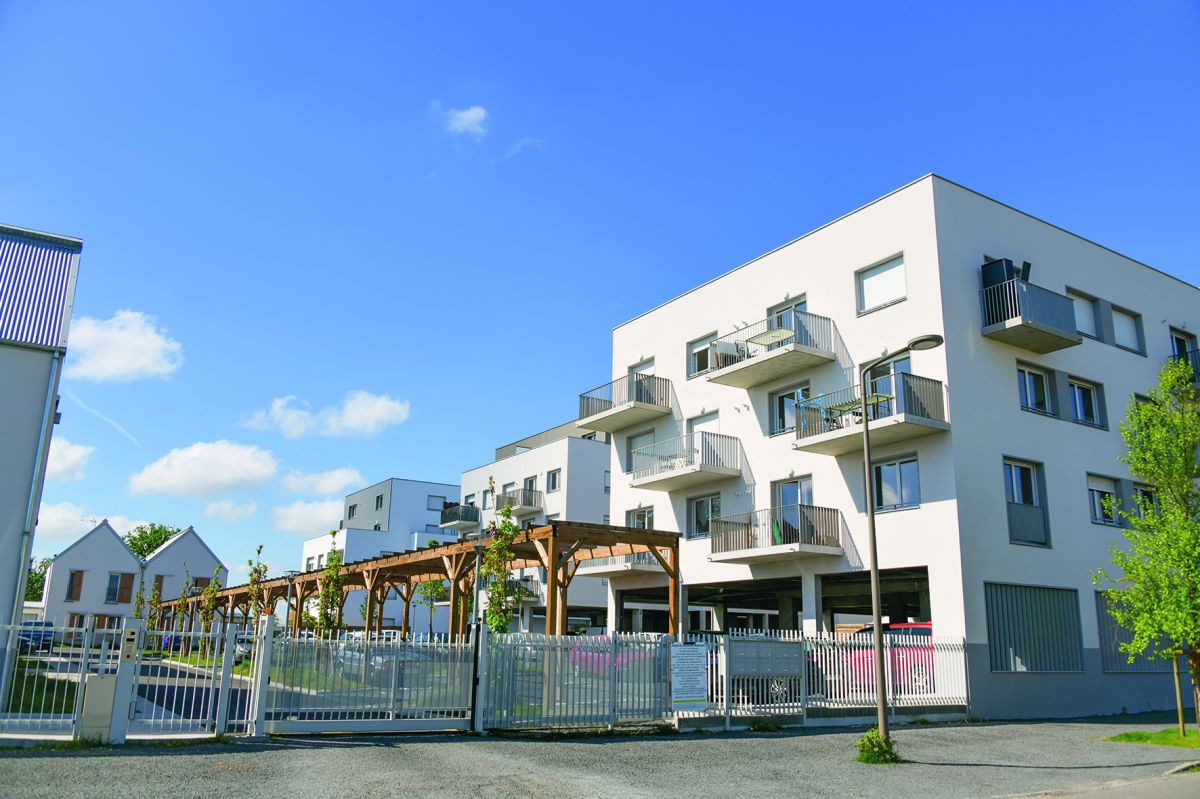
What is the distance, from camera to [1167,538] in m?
16.5

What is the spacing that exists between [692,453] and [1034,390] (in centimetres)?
1005

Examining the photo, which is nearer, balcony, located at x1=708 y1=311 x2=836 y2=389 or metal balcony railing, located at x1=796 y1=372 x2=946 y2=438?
metal balcony railing, located at x1=796 y1=372 x2=946 y2=438

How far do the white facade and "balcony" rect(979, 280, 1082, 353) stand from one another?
78.9ft

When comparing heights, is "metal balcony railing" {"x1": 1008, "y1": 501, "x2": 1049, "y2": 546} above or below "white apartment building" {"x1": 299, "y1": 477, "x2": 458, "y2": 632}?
below

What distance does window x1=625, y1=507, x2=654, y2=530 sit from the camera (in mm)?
30875

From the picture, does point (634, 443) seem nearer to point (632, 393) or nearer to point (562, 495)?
point (632, 393)

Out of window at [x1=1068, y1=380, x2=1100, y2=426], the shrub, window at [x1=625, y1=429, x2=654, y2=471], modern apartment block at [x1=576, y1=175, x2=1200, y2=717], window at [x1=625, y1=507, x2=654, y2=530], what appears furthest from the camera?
window at [x1=625, y1=429, x2=654, y2=471]

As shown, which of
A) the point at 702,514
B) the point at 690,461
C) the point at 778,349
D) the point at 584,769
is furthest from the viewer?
A: the point at 702,514

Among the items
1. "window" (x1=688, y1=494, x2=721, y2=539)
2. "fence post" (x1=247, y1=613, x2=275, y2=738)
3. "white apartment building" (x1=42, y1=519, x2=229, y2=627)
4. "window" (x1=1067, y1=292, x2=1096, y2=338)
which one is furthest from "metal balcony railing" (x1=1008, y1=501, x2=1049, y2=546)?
"white apartment building" (x1=42, y1=519, x2=229, y2=627)

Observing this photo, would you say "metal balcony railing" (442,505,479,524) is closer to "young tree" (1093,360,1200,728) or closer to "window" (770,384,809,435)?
"window" (770,384,809,435)

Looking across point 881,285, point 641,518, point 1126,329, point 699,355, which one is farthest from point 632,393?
point 1126,329

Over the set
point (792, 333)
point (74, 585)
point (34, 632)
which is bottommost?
point (34, 632)

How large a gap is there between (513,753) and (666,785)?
2.92 meters

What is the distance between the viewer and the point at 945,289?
22.1 meters
